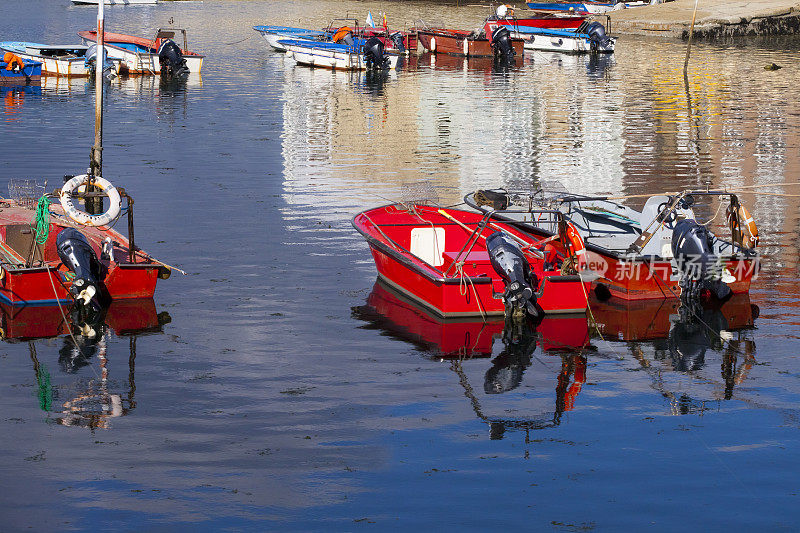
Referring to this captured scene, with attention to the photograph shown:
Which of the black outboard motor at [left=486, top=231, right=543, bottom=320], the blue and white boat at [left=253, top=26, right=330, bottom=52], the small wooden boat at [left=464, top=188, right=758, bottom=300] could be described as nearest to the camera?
the black outboard motor at [left=486, top=231, right=543, bottom=320]

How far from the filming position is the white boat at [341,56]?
63.2 meters

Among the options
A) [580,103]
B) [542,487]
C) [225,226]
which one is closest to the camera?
[542,487]

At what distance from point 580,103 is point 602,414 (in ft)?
122

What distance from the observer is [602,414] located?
14.5 metres

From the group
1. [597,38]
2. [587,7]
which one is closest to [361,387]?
[597,38]

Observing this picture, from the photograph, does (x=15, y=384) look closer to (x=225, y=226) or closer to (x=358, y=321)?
(x=358, y=321)

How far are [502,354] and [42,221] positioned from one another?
8.73 meters

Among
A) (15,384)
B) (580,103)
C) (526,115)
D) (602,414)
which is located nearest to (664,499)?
(602,414)

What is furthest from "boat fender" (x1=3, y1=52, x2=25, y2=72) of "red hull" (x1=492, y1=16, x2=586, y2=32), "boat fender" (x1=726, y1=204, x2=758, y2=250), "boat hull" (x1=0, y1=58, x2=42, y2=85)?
A: "boat fender" (x1=726, y1=204, x2=758, y2=250)

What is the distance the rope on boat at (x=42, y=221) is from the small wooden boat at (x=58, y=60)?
38497 millimetres

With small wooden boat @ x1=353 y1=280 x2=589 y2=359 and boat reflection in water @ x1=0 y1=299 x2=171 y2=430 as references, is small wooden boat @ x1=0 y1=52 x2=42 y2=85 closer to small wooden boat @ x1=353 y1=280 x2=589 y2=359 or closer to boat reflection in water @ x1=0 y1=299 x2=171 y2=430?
boat reflection in water @ x1=0 y1=299 x2=171 y2=430

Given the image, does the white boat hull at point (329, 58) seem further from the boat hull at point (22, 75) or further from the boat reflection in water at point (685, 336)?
the boat reflection in water at point (685, 336)

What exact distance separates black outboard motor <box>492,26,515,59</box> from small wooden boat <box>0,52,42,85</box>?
102 feet

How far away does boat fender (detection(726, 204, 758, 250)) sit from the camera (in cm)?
2003
